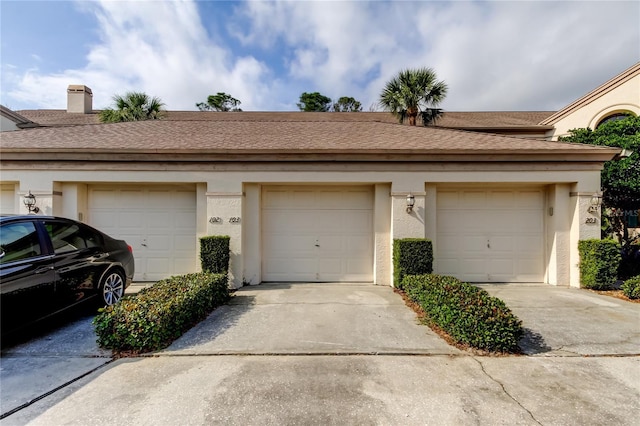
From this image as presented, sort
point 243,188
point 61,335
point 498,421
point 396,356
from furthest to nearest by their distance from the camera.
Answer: point 243,188
point 61,335
point 396,356
point 498,421

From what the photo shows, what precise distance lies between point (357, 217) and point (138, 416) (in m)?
5.96

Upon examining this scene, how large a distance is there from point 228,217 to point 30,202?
4.53 meters

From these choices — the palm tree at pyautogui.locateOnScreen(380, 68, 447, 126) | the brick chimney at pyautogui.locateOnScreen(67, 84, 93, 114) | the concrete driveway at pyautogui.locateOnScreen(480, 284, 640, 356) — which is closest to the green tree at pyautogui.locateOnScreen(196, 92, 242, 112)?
the brick chimney at pyautogui.locateOnScreen(67, 84, 93, 114)

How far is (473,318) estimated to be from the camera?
383cm

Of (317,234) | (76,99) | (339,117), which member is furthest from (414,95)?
(76,99)

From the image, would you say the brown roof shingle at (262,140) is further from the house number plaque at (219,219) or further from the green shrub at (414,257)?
the green shrub at (414,257)

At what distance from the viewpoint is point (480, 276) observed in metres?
7.64

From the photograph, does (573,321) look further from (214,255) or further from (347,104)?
(347,104)

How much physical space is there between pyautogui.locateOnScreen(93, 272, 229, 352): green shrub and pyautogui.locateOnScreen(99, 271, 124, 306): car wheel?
81 centimetres

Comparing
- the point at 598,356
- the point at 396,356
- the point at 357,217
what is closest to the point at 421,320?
the point at 396,356

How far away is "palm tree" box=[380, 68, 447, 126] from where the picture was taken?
555 inches

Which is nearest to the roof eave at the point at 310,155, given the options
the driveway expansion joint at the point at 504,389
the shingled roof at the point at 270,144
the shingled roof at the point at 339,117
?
the shingled roof at the point at 270,144

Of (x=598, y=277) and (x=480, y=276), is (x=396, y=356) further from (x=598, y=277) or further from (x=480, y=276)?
(x=598, y=277)

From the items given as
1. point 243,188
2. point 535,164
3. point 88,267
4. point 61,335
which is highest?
point 535,164
